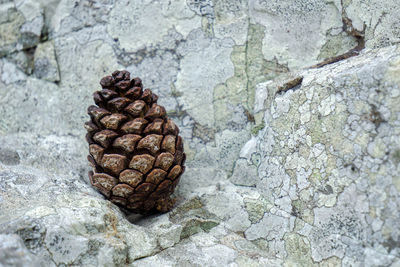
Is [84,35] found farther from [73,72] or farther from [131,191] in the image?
[131,191]

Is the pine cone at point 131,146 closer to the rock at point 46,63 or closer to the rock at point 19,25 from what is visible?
the rock at point 46,63

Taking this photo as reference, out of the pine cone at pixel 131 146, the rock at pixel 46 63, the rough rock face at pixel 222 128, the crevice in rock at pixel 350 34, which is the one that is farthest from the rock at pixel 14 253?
the crevice in rock at pixel 350 34

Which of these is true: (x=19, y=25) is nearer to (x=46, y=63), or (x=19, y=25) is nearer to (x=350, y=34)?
(x=46, y=63)

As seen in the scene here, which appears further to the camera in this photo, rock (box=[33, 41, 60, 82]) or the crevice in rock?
rock (box=[33, 41, 60, 82])

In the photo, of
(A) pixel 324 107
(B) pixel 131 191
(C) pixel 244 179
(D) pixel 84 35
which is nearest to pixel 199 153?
(C) pixel 244 179

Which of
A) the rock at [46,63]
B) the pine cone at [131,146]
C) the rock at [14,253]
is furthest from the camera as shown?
the rock at [46,63]

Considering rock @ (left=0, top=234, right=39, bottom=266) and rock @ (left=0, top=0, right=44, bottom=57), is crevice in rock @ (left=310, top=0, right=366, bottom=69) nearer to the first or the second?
rock @ (left=0, top=234, right=39, bottom=266)

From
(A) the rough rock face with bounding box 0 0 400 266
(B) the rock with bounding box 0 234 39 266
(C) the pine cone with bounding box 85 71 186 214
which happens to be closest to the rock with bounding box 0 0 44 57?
(A) the rough rock face with bounding box 0 0 400 266
